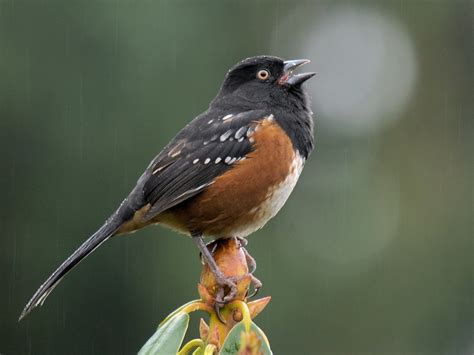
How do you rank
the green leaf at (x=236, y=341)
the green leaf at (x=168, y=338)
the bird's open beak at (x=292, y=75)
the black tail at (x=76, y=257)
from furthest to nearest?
the bird's open beak at (x=292, y=75), the black tail at (x=76, y=257), the green leaf at (x=168, y=338), the green leaf at (x=236, y=341)

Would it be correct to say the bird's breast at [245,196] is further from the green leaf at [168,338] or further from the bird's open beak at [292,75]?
the green leaf at [168,338]

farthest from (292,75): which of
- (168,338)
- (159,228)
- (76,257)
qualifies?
(159,228)

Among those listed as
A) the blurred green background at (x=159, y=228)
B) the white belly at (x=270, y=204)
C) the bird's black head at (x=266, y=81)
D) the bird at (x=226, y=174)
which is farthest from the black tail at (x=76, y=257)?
the blurred green background at (x=159, y=228)

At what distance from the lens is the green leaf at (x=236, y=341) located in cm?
254

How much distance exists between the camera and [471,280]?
14.1 meters

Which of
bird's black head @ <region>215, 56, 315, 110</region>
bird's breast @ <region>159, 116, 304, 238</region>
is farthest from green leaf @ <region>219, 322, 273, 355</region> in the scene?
bird's black head @ <region>215, 56, 315, 110</region>

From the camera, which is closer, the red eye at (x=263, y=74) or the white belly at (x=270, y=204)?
the white belly at (x=270, y=204)

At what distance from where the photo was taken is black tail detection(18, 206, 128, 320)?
140 inches

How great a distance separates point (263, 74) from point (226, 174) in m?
0.61

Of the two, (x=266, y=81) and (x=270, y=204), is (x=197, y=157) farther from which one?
(x=266, y=81)

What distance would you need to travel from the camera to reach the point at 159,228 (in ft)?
38.9

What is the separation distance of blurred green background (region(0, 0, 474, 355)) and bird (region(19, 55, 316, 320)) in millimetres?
6580

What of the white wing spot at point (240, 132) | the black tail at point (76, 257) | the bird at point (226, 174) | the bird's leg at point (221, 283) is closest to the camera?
the bird's leg at point (221, 283)

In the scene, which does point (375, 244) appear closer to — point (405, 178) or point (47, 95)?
point (405, 178)
